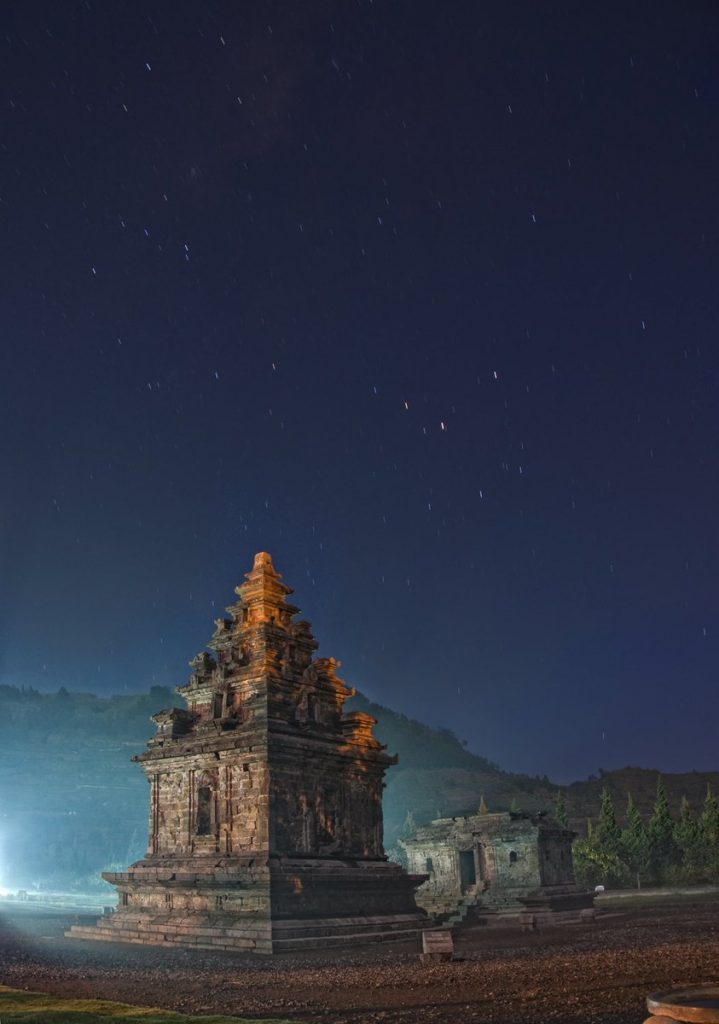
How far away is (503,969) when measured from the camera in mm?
20719

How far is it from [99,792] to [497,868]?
435 feet

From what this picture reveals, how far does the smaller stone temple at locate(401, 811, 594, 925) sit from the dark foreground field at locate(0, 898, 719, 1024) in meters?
13.6

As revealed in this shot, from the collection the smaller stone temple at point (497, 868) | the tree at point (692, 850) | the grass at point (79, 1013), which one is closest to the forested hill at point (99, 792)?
the tree at point (692, 850)

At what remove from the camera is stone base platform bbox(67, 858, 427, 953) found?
29188 mm

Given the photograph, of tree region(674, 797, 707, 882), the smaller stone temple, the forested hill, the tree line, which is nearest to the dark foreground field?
the smaller stone temple

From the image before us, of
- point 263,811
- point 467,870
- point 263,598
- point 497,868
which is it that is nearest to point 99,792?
point 467,870

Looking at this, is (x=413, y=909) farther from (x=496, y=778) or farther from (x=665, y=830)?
(x=496, y=778)

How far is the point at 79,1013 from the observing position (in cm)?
1457

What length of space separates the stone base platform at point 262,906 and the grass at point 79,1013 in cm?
1254

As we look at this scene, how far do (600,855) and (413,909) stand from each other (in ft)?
132

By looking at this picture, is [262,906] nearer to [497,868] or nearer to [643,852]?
[497,868]

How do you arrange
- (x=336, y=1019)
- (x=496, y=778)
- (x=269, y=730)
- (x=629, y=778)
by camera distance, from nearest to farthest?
(x=336, y=1019) < (x=269, y=730) < (x=629, y=778) < (x=496, y=778)

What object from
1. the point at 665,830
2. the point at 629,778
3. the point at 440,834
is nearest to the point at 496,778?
the point at 629,778

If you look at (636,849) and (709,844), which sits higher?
(709,844)
